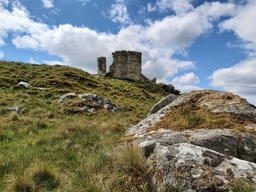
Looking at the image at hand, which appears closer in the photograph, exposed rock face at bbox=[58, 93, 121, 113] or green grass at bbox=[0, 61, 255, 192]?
green grass at bbox=[0, 61, 255, 192]

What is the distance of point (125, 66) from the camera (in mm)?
51438

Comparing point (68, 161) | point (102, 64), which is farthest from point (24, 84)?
point (102, 64)

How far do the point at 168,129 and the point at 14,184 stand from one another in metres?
3.42

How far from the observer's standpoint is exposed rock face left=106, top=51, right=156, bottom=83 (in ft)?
165

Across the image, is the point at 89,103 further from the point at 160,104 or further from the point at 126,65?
the point at 126,65

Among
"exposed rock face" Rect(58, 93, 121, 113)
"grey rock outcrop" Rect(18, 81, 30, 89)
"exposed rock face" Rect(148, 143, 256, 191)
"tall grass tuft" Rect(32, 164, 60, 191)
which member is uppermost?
"grey rock outcrop" Rect(18, 81, 30, 89)

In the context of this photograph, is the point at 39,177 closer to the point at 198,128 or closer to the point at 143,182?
the point at 143,182

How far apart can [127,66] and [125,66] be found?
0.46 m

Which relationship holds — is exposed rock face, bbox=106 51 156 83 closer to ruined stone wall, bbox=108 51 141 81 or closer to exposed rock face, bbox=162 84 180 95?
ruined stone wall, bbox=108 51 141 81

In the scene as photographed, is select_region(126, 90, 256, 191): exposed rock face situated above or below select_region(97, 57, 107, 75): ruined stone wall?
below

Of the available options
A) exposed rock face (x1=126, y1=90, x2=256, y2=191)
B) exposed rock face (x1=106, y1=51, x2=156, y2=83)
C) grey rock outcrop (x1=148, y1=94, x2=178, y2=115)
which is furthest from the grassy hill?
exposed rock face (x1=106, y1=51, x2=156, y2=83)

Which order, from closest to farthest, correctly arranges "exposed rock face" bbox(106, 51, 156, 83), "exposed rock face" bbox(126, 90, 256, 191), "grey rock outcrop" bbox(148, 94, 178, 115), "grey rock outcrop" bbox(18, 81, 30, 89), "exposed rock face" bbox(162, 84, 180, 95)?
"exposed rock face" bbox(126, 90, 256, 191) → "grey rock outcrop" bbox(148, 94, 178, 115) → "grey rock outcrop" bbox(18, 81, 30, 89) → "exposed rock face" bbox(162, 84, 180, 95) → "exposed rock face" bbox(106, 51, 156, 83)

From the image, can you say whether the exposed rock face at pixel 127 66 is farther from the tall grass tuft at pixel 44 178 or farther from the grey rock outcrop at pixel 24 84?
the tall grass tuft at pixel 44 178

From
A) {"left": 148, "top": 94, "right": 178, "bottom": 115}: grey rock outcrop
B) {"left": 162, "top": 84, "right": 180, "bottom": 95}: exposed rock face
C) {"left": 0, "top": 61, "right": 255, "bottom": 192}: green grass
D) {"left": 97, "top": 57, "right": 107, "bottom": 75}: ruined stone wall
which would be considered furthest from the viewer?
{"left": 97, "top": 57, "right": 107, "bottom": 75}: ruined stone wall
